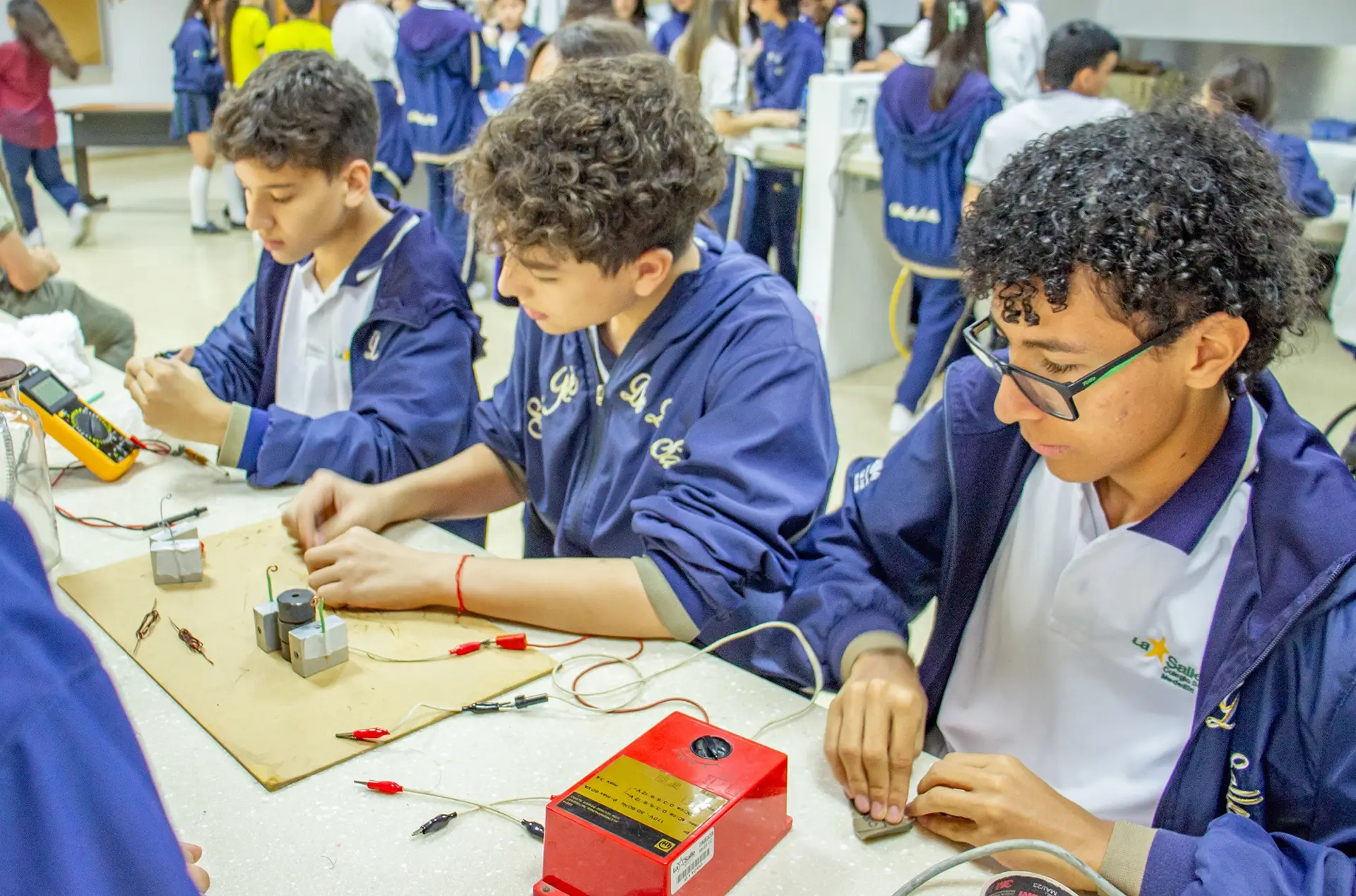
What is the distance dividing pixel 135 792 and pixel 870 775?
66 centimetres

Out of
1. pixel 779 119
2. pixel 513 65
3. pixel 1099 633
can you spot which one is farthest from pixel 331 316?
pixel 513 65

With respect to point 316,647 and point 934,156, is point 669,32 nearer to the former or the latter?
point 934,156

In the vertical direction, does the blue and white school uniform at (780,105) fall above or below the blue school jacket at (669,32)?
below

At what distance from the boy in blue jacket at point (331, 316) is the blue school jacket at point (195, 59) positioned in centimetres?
558

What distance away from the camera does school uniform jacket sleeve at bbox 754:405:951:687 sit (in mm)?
1222

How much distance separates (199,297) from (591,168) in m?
4.58

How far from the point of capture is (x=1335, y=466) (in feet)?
3.27

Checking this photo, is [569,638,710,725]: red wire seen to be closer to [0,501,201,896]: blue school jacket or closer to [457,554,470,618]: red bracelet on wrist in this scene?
[457,554,470,618]: red bracelet on wrist

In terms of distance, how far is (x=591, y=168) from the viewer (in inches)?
51.9

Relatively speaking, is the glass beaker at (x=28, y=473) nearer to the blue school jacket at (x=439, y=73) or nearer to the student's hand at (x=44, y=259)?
the student's hand at (x=44, y=259)

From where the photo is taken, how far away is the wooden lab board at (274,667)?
1.06m

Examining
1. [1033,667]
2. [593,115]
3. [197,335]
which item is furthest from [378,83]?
[1033,667]

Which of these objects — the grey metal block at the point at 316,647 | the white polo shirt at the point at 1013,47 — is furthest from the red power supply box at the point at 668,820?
the white polo shirt at the point at 1013,47

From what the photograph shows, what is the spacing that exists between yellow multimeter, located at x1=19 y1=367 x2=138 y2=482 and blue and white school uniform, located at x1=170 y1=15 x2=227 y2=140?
18.7 feet
